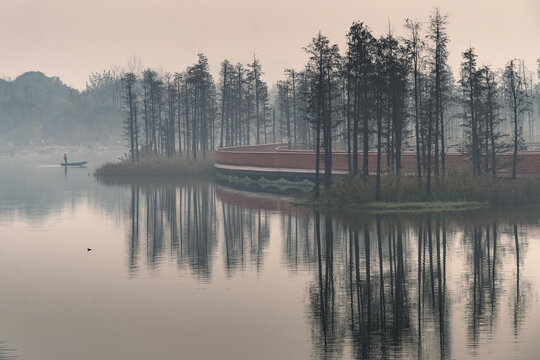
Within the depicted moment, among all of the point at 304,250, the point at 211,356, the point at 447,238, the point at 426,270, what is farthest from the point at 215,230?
the point at 211,356

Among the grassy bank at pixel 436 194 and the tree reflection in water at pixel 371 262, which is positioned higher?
the grassy bank at pixel 436 194

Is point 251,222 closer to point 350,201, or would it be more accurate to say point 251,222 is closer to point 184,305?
point 350,201

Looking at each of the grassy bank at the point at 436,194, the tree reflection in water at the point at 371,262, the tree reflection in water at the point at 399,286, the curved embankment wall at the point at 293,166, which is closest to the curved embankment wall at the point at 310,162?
the curved embankment wall at the point at 293,166

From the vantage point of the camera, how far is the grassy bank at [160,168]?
253ft

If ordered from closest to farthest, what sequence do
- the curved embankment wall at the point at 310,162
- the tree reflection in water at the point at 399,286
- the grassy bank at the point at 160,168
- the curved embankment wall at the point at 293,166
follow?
the tree reflection in water at the point at 399,286, the curved embankment wall at the point at 310,162, the curved embankment wall at the point at 293,166, the grassy bank at the point at 160,168

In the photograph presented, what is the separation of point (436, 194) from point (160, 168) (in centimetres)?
4234

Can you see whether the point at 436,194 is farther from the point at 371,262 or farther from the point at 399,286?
the point at 399,286

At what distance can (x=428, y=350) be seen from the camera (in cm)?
1455

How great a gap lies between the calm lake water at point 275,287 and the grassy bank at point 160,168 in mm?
38674

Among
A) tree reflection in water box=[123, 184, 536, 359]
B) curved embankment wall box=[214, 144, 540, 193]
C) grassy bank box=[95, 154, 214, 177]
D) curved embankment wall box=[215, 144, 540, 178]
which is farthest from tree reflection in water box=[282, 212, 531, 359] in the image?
grassy bank box=[95, 154, 214, 177]

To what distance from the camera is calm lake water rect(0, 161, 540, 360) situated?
15.4m

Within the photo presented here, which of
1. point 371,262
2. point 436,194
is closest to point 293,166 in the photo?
point 436,194

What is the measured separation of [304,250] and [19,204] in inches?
1131

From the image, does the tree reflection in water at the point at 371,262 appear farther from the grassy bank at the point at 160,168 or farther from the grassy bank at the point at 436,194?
the grassy bank at the point at 160,168
